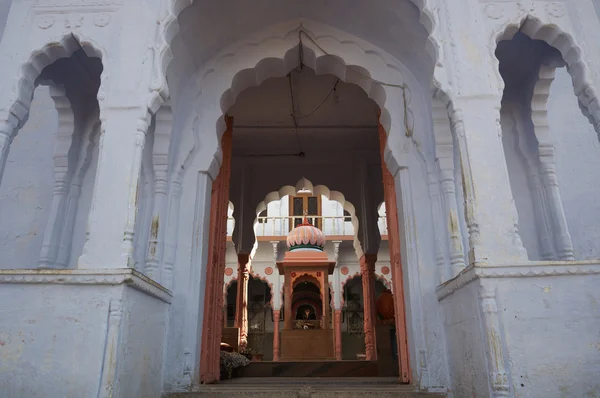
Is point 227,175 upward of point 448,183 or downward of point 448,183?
upward

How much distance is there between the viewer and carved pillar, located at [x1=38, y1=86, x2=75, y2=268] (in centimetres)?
371

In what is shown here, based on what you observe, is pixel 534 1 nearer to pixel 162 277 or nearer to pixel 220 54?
pixel 220 54

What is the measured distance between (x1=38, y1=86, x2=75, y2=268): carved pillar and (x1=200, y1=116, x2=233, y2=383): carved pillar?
123cm

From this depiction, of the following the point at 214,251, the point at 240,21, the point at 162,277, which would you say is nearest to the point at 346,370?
the point at 214,251

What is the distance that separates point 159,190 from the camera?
138 inches

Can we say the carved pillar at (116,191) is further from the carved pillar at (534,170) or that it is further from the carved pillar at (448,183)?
the carved pillar at (534,170)

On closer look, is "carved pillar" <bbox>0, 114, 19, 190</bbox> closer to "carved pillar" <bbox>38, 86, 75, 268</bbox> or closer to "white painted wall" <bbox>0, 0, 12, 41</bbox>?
"carved pillar" <bbox>38, 86, 75, 268</bbox>

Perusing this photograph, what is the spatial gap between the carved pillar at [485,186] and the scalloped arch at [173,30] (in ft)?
1.48

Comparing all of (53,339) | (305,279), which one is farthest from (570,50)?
(305,279)

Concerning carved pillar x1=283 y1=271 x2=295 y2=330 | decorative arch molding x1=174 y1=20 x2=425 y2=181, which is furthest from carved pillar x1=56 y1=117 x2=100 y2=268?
carved pillar x1=283 y1=271 x2=295 y2=330

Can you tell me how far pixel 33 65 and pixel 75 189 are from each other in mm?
1204

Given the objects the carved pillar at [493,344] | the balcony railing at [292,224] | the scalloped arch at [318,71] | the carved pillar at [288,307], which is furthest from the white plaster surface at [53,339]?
the balcony railing at [292,224]

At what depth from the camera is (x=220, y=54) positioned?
3.97 meters

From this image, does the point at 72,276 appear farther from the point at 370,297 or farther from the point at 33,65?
the point at 370,297
